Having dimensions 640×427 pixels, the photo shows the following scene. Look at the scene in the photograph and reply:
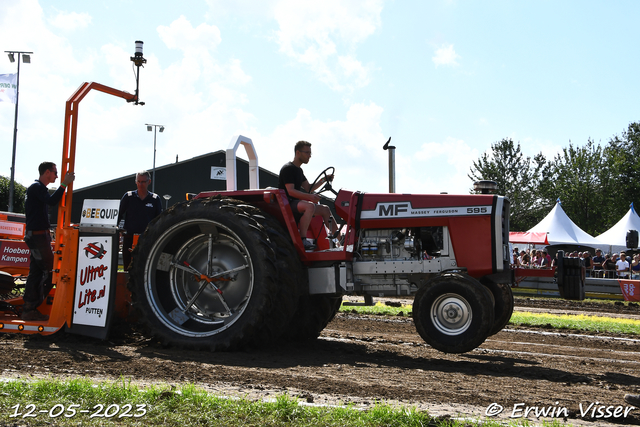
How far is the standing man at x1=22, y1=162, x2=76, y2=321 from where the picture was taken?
21.8 ft

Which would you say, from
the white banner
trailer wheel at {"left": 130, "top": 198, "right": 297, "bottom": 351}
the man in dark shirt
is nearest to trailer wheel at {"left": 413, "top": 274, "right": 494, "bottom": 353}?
trailer wheel at {"left": 130, "top": 198, "right": 297, "bottom": 351}

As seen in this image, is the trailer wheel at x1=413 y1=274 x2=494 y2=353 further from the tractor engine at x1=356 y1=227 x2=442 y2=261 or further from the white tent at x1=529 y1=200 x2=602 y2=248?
the white tent at x1=529 y1=200 x2=602 y2=248

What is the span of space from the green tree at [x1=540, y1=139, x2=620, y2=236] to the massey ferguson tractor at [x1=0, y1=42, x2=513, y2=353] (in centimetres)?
4242

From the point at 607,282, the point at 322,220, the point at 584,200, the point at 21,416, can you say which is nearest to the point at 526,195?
the point at 584,200

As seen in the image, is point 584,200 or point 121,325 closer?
point 121,325

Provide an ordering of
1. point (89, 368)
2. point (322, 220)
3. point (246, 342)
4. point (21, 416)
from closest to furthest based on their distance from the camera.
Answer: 1. point (21, 416)
2. point (89, 368)
3. point (246, 342)
4. point (322, 220)

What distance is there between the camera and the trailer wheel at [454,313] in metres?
5.66

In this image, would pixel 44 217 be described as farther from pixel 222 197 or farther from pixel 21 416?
pixel 21 416

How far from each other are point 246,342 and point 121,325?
1.90 m

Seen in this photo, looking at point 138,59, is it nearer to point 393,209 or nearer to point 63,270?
point 63,270

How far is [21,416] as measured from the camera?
3.39 m

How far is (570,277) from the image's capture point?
248 inches

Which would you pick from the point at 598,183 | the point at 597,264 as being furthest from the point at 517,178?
the point at 597,264

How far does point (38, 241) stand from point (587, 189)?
44.9 metres
